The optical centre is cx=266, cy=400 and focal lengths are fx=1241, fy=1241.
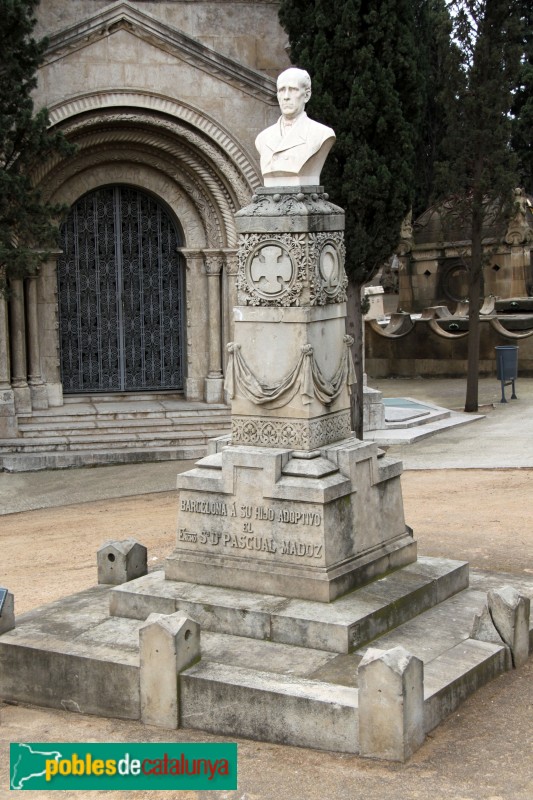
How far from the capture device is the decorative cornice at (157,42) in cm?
1627

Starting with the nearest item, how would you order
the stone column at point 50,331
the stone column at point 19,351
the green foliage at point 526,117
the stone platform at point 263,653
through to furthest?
the stone platform at point 263,653
the stone column at point 19,351
the stone column at point 50,331
the green foliage at point 526,117

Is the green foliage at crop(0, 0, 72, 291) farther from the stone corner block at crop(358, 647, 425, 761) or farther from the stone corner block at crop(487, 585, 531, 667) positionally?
the stone corner block at crop(358, 647, 425, 761)

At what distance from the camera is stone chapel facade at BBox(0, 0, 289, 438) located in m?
16.4

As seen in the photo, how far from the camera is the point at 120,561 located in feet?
31.2

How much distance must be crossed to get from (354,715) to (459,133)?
46.6ft

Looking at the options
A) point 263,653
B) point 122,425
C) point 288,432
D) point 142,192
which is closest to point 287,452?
point 288,432

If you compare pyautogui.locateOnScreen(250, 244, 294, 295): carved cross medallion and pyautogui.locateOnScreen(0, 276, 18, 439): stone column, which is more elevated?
pyautogui.locateOnScreen(250, 244, 294, 295): carved cross medallion

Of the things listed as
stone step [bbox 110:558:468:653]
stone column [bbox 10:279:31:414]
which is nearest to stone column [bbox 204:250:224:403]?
stone column [bbox 10:279:31:414]

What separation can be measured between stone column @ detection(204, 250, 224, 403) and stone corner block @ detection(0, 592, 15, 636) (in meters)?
9.14

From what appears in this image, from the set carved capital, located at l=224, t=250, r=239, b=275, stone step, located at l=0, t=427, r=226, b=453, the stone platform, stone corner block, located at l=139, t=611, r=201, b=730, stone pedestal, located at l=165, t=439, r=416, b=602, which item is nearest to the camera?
the stone platform

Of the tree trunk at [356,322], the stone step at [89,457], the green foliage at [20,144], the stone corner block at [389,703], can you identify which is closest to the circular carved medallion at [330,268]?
the stone corner block at [389,703]

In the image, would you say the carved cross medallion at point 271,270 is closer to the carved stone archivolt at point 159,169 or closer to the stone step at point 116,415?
the stone step at point 116,415

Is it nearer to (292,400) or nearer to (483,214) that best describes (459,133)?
→ (483,214)

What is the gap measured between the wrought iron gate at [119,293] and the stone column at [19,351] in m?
0.90
